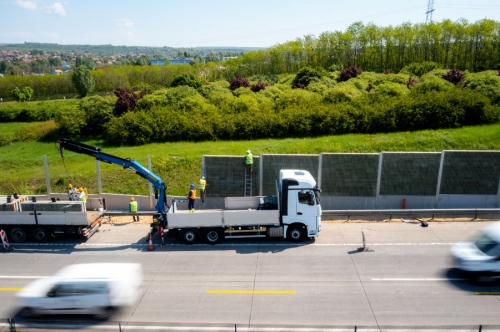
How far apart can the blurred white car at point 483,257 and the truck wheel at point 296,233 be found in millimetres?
6052

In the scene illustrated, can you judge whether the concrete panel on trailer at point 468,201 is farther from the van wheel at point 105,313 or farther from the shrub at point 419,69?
the shrub at point 419,69

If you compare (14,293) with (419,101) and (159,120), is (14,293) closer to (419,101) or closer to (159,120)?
(159,120)

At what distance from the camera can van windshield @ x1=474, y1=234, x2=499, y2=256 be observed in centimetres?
1364

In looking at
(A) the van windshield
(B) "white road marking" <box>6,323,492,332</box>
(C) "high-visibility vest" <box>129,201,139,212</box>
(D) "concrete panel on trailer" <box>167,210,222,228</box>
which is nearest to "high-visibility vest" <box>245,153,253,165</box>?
(D) "concrete panel on trailer" <box>167,210,222,228</box>

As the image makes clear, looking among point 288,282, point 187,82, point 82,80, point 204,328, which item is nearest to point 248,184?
point 288,282

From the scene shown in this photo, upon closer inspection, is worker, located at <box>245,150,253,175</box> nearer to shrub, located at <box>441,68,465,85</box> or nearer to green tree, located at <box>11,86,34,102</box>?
shrub, located at <box>441,68,465,85</box>

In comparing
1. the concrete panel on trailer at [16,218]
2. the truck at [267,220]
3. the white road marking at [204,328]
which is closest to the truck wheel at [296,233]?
the truck at [267,220]

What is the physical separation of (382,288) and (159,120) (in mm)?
23358

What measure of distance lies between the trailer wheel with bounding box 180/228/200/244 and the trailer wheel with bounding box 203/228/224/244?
1.30 feet

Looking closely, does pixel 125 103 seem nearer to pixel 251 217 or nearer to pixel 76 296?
pixel 251 217

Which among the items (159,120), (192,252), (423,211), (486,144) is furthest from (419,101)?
(192,252)

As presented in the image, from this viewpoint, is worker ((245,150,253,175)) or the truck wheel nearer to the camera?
the truck wheel

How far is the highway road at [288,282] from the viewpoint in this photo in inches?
466

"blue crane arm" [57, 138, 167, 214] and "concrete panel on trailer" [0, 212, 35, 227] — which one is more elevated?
"blue crane arm" [57, 138, 167, 214]
